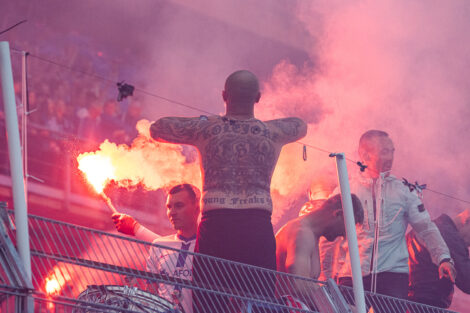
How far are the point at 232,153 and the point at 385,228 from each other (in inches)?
82.2

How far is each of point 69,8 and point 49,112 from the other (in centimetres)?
115

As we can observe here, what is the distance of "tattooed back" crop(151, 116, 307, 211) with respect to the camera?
12.7 feet

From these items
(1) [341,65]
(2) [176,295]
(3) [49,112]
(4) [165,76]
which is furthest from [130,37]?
(2) [176,295]

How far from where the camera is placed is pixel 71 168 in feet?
23.5

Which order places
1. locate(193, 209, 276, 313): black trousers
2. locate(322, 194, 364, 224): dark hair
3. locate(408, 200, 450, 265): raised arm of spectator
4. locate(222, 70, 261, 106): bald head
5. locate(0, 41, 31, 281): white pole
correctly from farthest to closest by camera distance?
locate(408, 200, 450, 265): raised arm of spectator, locate(322, 194, 364, 224): dark hair, locate(222, 70, 261, 106): bald head, locate(193, 209, 276, 313): black trousers, locate(0, 41, 31, 281): white pole

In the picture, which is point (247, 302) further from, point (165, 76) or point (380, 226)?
point (165, 76)

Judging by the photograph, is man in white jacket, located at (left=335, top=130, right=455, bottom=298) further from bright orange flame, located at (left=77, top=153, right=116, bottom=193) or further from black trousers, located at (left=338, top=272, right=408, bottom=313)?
bright orange flame, located at (left=77, top=153, right=116, bottom=193)

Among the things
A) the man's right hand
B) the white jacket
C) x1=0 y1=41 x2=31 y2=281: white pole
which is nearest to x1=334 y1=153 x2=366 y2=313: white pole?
x1=0 y1=41 x2=31 y2=281: white pole

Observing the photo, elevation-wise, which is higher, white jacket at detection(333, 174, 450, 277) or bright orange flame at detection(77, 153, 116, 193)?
bright orange flame at detection(77, 153, 116, 193)

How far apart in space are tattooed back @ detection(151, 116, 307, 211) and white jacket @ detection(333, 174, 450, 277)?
1.72m

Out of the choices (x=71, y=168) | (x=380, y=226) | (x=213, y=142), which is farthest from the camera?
(x=71, y=168)

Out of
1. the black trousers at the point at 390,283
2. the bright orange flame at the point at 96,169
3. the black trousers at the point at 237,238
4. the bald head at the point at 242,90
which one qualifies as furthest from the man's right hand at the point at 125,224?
the black trousers at the point at 390,283

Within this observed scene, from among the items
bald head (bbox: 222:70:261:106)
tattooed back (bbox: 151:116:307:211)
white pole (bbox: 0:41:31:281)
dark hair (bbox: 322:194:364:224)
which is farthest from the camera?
dark hair (bbox: 322:194:364:224)

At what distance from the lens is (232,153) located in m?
3.96
